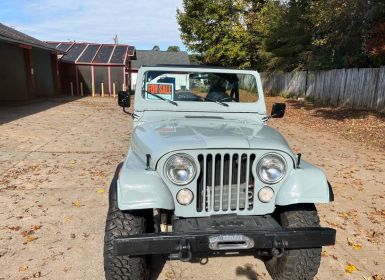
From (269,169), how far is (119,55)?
25.1 m

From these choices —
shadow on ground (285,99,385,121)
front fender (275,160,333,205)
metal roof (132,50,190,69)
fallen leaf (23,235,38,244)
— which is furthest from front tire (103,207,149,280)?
metal roof (132,50,190,69)

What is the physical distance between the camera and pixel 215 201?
272cm

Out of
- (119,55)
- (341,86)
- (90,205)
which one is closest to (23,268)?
(90,205)

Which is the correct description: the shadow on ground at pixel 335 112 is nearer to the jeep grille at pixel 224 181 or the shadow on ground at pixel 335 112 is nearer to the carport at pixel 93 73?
the jeep grille at pixel 224 181

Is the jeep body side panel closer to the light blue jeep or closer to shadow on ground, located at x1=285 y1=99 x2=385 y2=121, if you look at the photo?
the light blue jeep

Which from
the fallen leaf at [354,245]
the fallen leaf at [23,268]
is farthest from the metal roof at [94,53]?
the fallen leaf at [354,245]

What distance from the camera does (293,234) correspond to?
8.13ft

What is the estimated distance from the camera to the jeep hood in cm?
265

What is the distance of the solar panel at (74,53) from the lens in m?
25.0

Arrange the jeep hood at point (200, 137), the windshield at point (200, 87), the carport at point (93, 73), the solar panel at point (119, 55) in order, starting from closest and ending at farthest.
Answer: the jeep hood at point (200, 137)
the windshield at point (200, 87)
the carport at point (93, 73)
the solar panel at point (119, 55)

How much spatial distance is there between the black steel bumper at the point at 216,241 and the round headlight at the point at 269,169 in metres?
0.41

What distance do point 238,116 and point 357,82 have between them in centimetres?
1293

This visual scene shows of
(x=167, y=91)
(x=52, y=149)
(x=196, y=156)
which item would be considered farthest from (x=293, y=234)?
(x=52, y=149)

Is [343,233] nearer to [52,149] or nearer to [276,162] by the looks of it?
[276,162]
